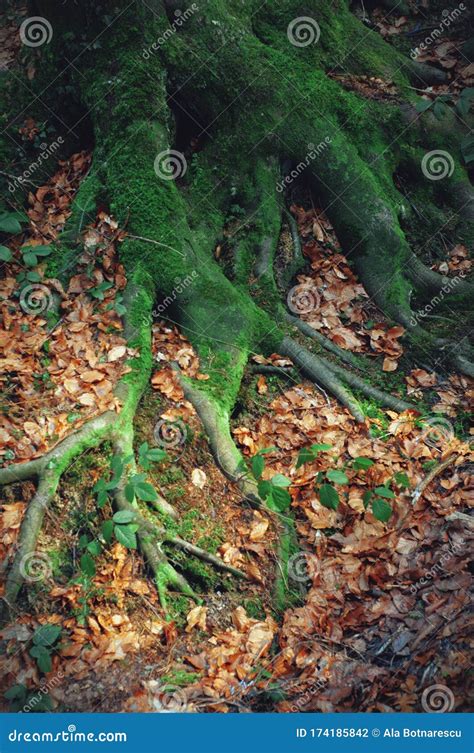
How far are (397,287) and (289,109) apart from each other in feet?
6.25

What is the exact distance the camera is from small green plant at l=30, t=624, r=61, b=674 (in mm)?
3223

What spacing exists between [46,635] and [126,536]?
69 cm

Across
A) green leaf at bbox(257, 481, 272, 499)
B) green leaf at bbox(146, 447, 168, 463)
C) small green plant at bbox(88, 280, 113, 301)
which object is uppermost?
→ green leaf at bbox(257, 481, 272, 499)

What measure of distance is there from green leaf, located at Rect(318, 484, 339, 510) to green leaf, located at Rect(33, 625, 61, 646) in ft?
5.79

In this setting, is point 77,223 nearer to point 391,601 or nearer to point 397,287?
point 397,287
